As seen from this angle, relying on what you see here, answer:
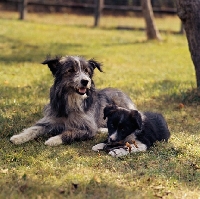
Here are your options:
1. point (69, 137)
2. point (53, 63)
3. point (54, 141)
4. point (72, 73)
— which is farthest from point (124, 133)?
point (53, 63)

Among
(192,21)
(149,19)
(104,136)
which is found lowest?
(104,136)

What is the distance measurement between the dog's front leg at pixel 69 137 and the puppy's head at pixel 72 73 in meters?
0.60

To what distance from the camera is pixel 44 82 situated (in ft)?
38.1

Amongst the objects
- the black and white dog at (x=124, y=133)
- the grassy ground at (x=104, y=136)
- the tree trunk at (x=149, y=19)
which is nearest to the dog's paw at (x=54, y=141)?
the grassy ground at (x=104, y=136)

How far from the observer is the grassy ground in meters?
5.42

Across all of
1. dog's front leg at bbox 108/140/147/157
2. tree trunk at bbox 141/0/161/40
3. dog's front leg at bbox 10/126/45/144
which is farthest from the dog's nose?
tree trunk at bbox 141/0/161/40

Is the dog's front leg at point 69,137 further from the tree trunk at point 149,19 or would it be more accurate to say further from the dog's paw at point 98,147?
the tree trunk at point 149,19

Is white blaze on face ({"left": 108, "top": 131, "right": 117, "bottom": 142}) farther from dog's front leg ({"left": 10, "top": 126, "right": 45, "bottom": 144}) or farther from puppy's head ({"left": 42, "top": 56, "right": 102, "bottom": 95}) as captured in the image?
dog's front leg ({"left": 10, "top": 126, "right": 45, "bottom": 144})

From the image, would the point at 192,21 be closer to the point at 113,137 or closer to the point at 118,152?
the point at 113,137

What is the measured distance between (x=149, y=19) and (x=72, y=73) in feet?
42.9

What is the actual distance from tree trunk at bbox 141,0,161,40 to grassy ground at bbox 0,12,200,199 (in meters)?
0.52

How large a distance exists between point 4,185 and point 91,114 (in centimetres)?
273

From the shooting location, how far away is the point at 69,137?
7.23m

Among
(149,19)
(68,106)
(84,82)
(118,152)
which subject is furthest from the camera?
(149,19)
